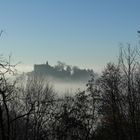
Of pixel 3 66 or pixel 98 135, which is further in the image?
pixel 98 135

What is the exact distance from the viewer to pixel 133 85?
1560 inches

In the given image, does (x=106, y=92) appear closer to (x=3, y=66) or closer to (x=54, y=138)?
(x=54, y=138)

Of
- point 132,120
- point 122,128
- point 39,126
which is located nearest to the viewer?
point 132,120

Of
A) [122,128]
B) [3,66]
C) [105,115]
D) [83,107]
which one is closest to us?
[3,66]

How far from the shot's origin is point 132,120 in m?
39.4

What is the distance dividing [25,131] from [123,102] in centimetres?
2025

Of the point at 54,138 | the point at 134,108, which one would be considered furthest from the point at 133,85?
the point at 54,138

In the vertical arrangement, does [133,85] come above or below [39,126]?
above

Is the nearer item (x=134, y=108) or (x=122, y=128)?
(x=134, y=108)

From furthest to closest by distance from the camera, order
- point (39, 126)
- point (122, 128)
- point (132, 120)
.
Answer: point (39, 126) < point (122, 128) < point (132, 120)

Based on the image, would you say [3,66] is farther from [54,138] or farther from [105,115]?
[54,138]

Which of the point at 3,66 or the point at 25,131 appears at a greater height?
the point at 3,66

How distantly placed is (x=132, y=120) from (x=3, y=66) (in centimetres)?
2392

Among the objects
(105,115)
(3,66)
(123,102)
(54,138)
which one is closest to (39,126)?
(54,138)
